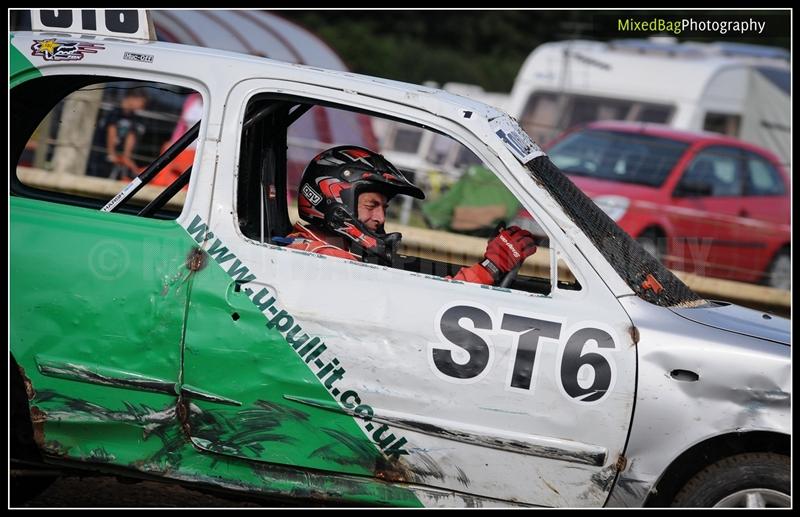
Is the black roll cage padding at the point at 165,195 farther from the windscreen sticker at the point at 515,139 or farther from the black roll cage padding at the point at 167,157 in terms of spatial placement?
the windscreen sticker at the point at 515,139

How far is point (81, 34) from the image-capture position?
4.39 m

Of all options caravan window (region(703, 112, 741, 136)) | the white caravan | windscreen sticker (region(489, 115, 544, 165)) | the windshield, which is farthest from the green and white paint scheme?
caravan window (region(703, 112, 741, 136))

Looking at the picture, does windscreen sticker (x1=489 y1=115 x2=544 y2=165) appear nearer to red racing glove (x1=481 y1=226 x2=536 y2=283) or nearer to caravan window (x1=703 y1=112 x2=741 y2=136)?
red racing glove (x1=481 y1=226 x2=536 y2=283)

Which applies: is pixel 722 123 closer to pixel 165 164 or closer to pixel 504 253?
pixel 504 253

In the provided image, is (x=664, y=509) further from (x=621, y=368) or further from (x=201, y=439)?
(x=201, y=439)

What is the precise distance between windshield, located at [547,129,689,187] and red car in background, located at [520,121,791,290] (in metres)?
0.01

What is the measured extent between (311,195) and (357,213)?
22cm

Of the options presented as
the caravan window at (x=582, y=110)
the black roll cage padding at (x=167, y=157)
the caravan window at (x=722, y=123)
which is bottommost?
the black roll cage padding at (x=167, y=157)

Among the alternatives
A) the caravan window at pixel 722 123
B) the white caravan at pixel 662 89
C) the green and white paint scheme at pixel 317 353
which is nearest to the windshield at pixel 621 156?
the white caravan at pixel 662 89

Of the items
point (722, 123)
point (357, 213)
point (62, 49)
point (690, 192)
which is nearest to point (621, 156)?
point (690, 192)

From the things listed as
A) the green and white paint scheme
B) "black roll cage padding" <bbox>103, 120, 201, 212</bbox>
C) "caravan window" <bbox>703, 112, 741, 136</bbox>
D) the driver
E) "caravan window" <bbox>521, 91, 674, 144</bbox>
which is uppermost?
"caravan window" <bbox>521, 91, 674, 144</bbox>

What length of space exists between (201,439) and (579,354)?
1.48 m

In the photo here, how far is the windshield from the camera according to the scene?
12.5 metres

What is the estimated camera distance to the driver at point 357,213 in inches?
168
